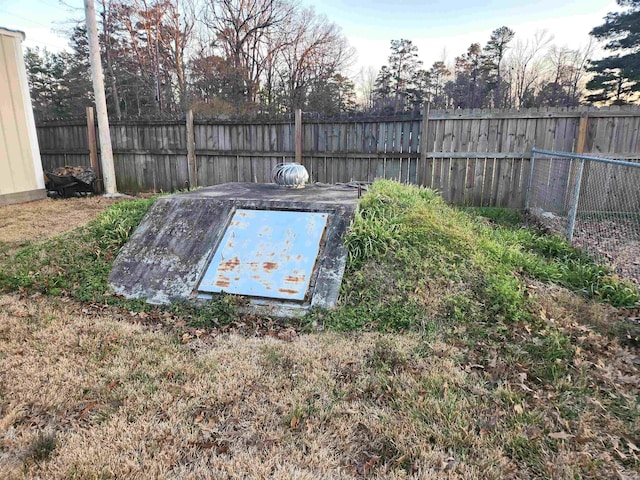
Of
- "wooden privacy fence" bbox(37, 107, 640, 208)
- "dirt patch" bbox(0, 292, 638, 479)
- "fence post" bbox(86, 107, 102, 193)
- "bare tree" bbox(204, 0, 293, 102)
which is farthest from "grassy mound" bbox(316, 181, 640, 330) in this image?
"bare tree" bbox(204, 0, 293, 102)

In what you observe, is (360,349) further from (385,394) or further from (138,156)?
(138,156)

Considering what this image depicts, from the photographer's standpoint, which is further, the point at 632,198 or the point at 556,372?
the point at 632,198

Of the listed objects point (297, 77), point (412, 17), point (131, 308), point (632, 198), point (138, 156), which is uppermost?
point (412, 17)

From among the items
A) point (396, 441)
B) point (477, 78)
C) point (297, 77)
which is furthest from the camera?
point (477, 78)

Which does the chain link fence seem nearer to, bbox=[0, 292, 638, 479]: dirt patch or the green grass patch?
bbox=[0, 292, 638, 479]: dirt patch

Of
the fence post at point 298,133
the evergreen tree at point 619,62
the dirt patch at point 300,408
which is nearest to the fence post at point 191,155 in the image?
the fence post at point 298,133

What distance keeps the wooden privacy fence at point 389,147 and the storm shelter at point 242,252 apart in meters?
3.14

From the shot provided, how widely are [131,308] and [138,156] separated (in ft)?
21.6

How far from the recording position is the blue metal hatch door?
3.58m

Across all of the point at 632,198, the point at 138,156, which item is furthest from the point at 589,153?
the point at 138,156

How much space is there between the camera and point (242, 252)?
12.8 ft

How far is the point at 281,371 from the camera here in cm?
259

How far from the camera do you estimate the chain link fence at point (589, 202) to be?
16.3ft

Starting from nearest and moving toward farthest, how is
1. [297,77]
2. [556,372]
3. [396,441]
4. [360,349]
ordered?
[396,441] → [556,372] → [360,349] → [297,77]
